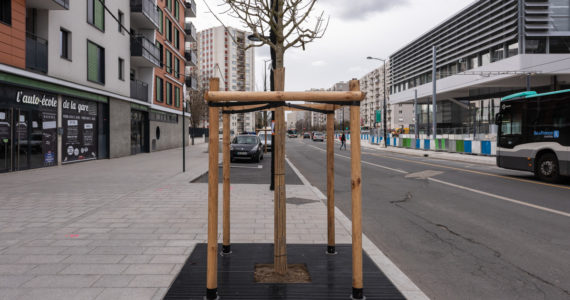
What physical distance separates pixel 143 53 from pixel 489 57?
34.5 m

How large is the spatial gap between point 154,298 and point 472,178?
11.2 meters

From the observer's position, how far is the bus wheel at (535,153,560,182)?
1052 centimetres

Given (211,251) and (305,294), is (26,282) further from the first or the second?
(305,294)

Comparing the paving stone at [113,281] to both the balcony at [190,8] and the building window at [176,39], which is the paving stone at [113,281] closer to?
the building window at [176,39]

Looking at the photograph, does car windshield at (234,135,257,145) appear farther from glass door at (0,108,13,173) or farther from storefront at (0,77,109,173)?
glass door at (0,108,13,173)

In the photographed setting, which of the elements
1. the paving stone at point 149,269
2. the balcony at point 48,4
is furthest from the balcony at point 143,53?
the paving stone at point 149,269

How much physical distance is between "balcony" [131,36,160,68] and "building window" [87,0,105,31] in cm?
233

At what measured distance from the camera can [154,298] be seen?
9.43 ft

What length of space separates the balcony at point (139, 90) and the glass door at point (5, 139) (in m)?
10.8

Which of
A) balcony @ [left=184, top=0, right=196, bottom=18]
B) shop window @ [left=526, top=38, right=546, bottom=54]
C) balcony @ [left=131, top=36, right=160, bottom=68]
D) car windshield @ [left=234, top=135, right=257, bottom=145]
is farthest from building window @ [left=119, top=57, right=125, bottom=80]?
shop window @ [left=526, top=38, right=546, bottom=54]

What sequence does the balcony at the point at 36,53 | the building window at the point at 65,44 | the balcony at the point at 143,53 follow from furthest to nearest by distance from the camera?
the balcony at the point at 143,53
the building window at the point at 65,44
the balcony at the point at 36,53

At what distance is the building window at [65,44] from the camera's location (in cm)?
1539

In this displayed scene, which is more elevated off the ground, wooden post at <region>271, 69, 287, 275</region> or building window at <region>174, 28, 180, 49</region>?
building window at <region>174, 28, 180, 49</region>

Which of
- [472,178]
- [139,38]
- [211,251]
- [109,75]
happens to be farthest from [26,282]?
[139,38]
